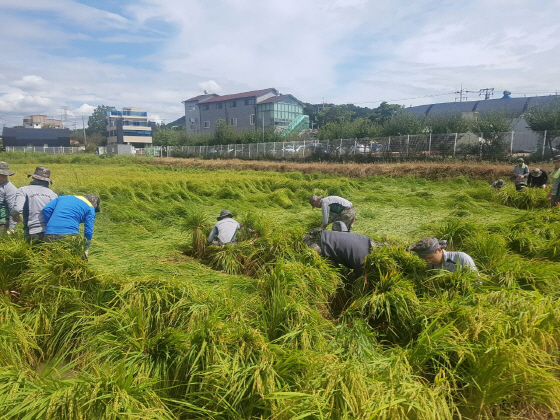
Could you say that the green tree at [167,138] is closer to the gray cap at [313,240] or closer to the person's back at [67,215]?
the person's back at [67,215]

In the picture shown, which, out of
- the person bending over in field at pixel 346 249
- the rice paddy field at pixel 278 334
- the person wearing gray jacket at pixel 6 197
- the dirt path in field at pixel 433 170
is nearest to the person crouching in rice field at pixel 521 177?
the dirt path in field at pixel 433 170

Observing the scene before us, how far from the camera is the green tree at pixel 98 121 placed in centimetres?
8506

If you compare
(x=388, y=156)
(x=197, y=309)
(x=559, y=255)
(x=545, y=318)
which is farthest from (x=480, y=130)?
(x=197, y=309)

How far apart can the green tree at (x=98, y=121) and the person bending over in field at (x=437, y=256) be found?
9234 centimetres

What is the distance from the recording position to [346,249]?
12.4 feet

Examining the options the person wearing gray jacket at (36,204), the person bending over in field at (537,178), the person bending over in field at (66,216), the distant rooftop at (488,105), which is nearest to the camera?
the person bending over in field at (66,216)

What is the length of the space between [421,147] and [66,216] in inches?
792

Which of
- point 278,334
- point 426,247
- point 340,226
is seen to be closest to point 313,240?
point 340,226

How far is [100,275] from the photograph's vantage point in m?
3.26

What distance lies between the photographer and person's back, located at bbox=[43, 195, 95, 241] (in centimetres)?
398

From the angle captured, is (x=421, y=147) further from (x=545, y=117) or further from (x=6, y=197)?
(x=6, y=197)

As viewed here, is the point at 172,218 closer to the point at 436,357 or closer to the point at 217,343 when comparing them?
the point at 217,343

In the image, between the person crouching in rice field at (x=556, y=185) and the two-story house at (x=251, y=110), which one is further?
the two-story house at (x=251, y=110)

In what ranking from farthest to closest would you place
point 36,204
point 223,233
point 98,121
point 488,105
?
1. point 98,121
2. point 488,105
3. point 223,233
4. point 36,204
